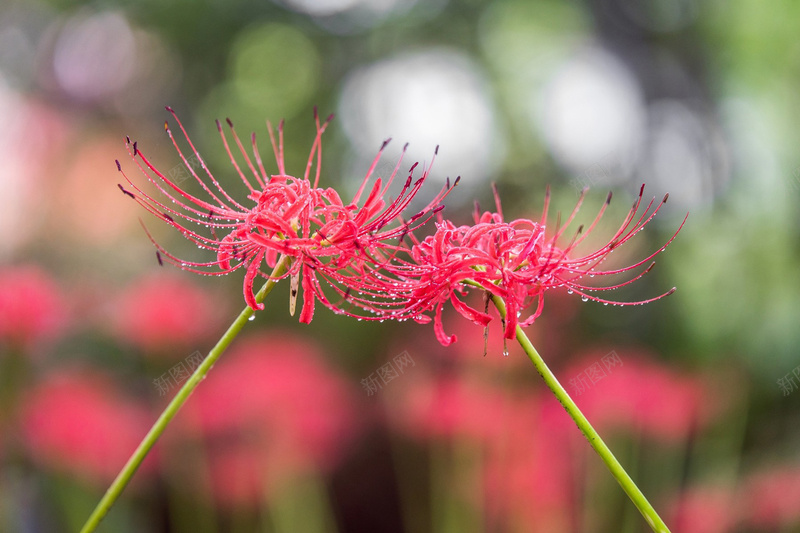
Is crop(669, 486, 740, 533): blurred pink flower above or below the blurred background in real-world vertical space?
below

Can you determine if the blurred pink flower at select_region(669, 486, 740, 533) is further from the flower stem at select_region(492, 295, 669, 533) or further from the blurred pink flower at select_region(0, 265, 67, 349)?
the blurred pink flower at select_region(0, 265, 67, 349)

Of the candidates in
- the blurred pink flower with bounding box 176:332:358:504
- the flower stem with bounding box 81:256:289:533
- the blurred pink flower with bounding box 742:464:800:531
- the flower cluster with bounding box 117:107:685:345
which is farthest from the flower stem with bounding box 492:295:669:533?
the blurred pink flower with bounding box 742:464:800:531

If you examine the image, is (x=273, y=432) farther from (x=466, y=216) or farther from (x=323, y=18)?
(x=323, y=18)

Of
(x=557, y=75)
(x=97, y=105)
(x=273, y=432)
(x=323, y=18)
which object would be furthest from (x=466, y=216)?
(x=97, y=105)

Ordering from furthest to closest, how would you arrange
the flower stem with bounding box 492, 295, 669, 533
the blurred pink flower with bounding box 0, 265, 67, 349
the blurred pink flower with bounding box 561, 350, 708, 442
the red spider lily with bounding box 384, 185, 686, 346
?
the blurred pink flower with bounding box 561, 350, 708, 442, the blurred pink flower with bounding box 0, 265, 67, 349, the red spider lily with bounding box 384, 185, 686, 346, the flower stem with bounding box 492, 295, 669, 533

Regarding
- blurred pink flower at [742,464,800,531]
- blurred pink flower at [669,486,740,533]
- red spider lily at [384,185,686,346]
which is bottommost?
blurred pink flower at [742,464,800,531]

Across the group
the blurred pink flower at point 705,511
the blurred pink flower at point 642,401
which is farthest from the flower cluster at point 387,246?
the blurred pink flower at point 705,511

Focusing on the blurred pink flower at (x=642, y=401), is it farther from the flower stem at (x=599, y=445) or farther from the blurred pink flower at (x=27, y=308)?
the blurred pink flower at (x=27, y=308)

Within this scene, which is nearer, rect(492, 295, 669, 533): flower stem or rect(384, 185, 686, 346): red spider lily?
rect(492, 295, 669, 533): flower stem
